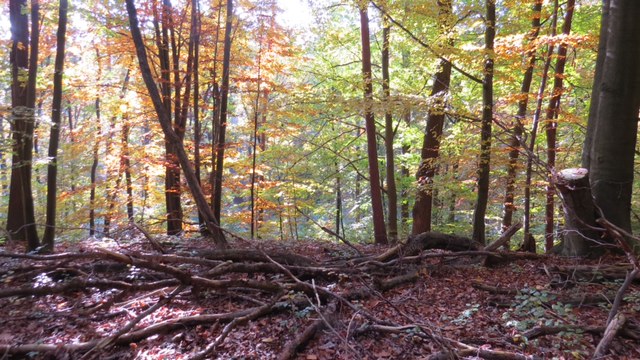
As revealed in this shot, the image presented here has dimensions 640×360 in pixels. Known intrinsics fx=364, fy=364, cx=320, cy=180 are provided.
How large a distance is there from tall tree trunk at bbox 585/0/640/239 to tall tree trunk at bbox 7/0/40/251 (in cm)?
938

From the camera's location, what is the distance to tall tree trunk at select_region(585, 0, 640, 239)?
544cm

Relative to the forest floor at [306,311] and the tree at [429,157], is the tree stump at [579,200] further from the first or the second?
the tree at [429,157]

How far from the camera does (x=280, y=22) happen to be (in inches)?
436

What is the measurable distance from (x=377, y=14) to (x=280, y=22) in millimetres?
3049

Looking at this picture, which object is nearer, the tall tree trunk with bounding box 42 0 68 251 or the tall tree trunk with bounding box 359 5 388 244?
the tall tree trunk with bounding box 42 0 68 251

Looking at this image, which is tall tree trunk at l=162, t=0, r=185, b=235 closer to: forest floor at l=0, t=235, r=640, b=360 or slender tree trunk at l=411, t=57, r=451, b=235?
forest floor at l=0, t=235, r=640, b=360

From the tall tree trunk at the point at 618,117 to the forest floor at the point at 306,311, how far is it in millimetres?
979

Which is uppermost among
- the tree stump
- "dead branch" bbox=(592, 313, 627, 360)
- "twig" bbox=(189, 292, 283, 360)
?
the tree stump

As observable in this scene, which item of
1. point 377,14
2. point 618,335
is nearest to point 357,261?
point 618,335

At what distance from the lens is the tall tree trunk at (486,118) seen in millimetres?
7199

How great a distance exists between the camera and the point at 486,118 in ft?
24.3

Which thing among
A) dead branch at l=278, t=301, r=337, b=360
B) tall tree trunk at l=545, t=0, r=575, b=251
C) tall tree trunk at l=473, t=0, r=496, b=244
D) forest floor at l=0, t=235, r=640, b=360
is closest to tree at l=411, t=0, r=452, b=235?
tall tree trunk at l=473, t=0, r=496, b=244

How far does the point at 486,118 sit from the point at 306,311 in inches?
215

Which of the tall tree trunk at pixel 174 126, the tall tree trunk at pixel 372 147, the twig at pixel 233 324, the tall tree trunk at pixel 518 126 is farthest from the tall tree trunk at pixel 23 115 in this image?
the tall tree trunk at pixel 518 126
